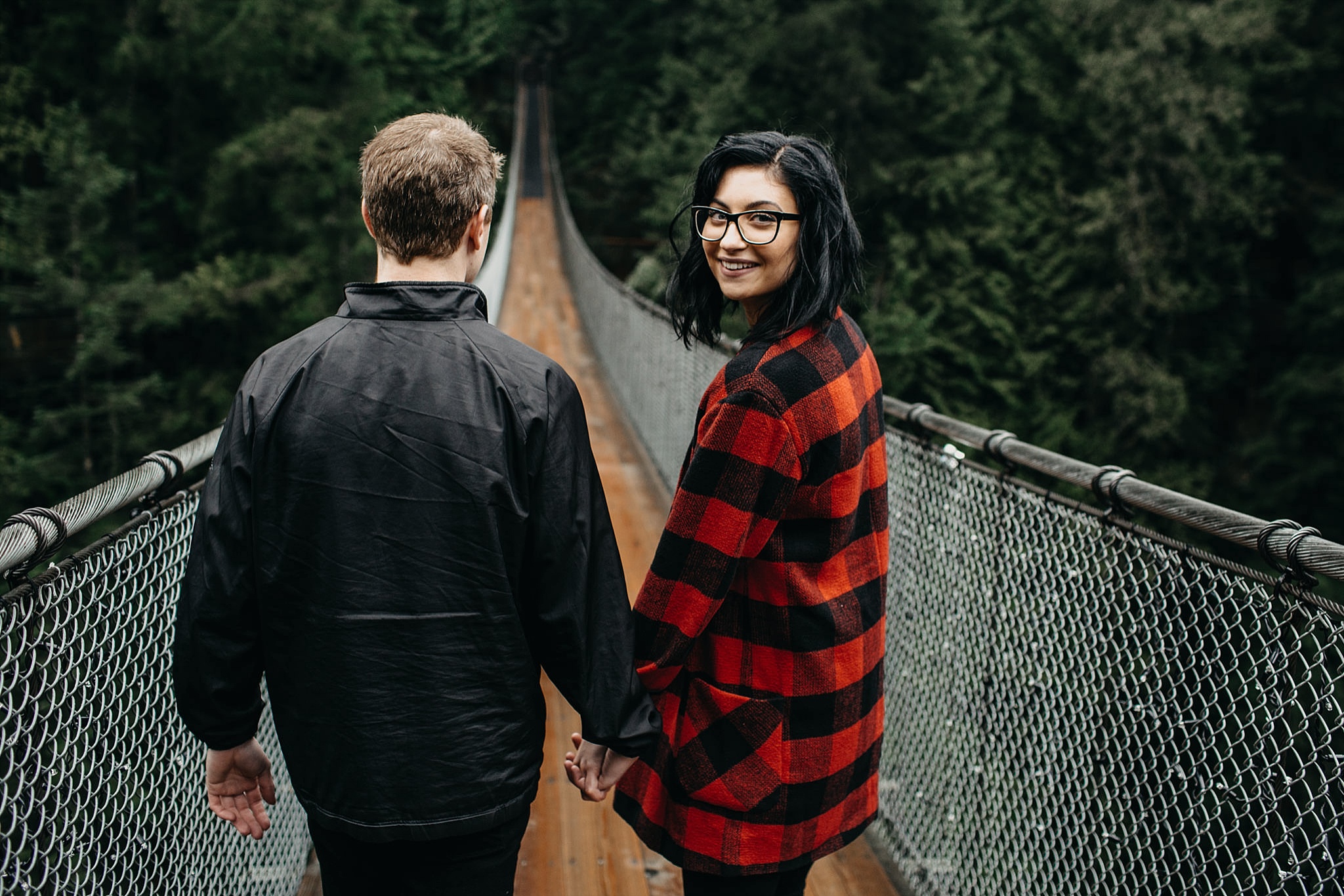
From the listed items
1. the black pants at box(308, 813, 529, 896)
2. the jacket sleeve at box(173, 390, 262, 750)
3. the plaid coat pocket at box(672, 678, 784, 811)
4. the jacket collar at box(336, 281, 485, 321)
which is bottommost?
the black pants at box(308, 813, 529, 896)

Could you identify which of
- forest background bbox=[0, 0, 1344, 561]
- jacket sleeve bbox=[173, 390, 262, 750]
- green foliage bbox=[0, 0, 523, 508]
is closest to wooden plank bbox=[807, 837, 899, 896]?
jacket sleeve bbox=[173, 390, 262, 750]

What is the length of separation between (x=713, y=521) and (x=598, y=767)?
375 mm

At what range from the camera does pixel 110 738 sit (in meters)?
1.24

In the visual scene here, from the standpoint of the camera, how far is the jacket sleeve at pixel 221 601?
1.02 metres

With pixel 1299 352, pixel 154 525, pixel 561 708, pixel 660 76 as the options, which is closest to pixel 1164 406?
pixel 1299 352

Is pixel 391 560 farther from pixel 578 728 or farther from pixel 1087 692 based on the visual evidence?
pixel 578 728

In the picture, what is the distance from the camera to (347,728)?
1035 millimetres

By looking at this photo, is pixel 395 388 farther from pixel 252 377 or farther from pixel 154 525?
pixel 154 525

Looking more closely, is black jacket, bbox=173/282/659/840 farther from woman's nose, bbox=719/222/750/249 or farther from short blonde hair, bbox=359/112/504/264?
woman's nose, bbox=719/222/750/249

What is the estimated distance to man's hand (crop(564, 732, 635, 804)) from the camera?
3.90 ft

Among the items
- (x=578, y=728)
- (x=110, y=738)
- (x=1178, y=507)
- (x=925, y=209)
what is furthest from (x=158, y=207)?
(x=1178, y=507)

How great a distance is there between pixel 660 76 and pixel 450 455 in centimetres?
2748

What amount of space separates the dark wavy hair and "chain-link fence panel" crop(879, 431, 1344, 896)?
2.05 ft

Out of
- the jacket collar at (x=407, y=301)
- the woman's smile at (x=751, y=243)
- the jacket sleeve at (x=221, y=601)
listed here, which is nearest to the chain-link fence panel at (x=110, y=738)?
the jacket sleeve at (x=221, y=601)
